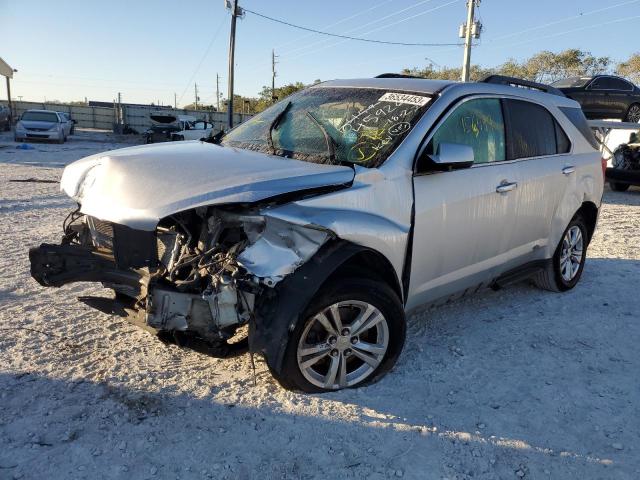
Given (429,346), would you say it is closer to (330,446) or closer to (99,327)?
(330,446)

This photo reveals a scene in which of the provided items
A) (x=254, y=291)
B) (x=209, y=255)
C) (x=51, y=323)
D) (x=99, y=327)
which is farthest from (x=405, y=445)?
(x=51, y=323)

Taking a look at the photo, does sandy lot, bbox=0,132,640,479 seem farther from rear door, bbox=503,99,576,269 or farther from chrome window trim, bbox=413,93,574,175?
chrome window trim, bbox=413,93,574,175

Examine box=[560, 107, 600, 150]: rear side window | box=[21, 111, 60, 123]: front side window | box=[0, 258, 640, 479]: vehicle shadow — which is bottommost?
box=[0, 258, 640, 479]: vehicle shadow

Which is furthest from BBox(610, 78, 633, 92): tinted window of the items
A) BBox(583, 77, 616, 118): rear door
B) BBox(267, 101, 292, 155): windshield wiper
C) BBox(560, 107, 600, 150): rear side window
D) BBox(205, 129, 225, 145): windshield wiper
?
BBox(205, 129, 225, 145): windshield wiper

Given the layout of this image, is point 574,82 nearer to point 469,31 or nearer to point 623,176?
point 623,176

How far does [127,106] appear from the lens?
37.3m

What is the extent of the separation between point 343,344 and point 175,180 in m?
1.33

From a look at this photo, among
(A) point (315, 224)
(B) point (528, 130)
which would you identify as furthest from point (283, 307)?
(B) point (528, 130)

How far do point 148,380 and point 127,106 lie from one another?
1496 inches

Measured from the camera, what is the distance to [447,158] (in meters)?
3.20

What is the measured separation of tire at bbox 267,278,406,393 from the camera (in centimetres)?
283

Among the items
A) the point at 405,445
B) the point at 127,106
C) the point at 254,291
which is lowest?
the point at 405,445

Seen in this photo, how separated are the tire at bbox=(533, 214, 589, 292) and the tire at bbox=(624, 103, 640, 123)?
38.2 ft

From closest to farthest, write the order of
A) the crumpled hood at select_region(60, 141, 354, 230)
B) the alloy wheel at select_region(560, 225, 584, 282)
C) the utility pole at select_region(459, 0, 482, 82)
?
the crumpled hood at select_region(60, 141, 354, 230), the alloy wheel at select_region(560, 225, 584, 282), the utility pole at select_region(459, 0, 482, 82)
